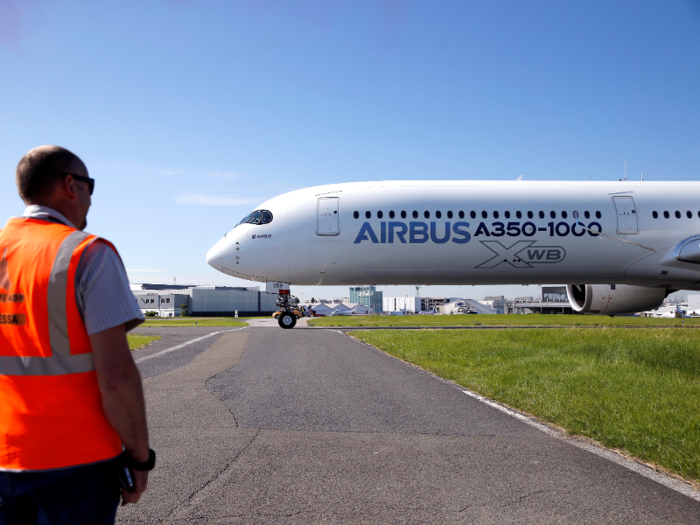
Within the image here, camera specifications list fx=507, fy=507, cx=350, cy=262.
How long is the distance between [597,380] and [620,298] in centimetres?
1348

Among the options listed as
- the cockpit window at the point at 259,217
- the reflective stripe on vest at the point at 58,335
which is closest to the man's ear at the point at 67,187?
the reflective stripe on vest at the point at 58,335

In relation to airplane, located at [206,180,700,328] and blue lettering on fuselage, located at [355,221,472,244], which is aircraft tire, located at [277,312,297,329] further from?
blue lettering on fuselage, located at [355,221,472,244]

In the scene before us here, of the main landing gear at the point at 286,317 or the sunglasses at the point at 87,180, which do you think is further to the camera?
the main landing gear at the point at 286,317

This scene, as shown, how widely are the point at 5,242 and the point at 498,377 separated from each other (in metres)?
7.95

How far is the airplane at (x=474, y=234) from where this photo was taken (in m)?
17.2

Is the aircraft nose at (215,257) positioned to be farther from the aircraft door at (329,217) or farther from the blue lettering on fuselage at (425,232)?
the blue lettering on fuselage at (425,232)

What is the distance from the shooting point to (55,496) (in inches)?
69.9

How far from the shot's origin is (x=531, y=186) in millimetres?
17812

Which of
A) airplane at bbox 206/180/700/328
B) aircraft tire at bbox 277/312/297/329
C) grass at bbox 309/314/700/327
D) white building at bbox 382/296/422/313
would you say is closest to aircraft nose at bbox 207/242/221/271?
airplane at bbox 206/180/700/328

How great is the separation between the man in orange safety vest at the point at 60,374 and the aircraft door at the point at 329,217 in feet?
51.1

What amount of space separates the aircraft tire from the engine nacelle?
11.6 meters

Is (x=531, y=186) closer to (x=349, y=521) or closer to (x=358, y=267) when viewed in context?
(x=358, y=267)

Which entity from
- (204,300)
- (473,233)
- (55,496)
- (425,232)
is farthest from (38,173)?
(204,300)

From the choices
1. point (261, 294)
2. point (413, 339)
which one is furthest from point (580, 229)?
point (261, 294)
